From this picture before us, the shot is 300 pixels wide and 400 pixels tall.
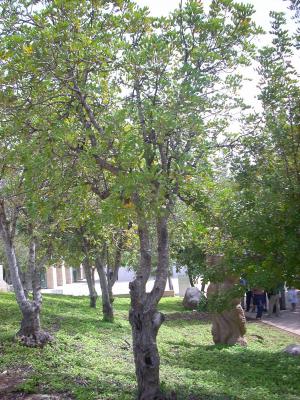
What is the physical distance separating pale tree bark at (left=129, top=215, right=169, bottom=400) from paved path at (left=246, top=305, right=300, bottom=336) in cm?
997

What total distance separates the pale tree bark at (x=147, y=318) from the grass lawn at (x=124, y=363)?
43cm

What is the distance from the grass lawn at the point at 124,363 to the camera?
293 inches

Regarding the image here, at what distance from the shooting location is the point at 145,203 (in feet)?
20.2

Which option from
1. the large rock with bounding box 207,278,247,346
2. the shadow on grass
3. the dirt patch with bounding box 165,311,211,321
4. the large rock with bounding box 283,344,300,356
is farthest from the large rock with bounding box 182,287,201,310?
the large rock with bounding box 283,344,300,356

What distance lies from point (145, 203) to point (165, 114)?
1.01 metres

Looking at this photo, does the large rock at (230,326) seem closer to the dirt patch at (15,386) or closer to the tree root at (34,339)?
the tree root at (34,339)

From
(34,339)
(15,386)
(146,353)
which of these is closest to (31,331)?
(34,339)

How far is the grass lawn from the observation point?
293 inches

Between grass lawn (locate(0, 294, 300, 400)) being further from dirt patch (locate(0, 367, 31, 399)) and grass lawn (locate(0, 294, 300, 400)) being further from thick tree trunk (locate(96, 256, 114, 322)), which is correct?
thick tree trunk (locate(96, 256, 114, 322))

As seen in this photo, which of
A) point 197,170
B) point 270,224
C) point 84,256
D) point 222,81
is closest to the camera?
point 270,224

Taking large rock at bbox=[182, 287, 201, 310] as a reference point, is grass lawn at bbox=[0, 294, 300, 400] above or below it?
below

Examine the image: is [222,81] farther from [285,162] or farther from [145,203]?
[145,203]

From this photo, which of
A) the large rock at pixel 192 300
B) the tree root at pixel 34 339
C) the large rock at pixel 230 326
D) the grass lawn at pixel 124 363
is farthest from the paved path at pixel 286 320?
the tree root at pixel 34 339

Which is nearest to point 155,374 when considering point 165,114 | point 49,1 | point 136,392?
point 136,392
